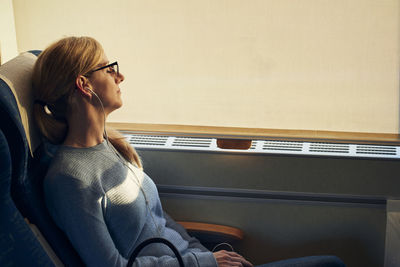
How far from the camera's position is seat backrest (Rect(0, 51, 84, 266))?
100 centimetres

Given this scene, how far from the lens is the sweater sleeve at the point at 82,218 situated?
1.10 metres

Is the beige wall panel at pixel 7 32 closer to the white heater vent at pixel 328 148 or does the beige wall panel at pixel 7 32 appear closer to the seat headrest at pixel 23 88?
the seat headrest at pixel 23 88

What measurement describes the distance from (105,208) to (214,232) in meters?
0.59

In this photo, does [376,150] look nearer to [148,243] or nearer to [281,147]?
A: [281,147]

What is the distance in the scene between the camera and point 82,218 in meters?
1.10

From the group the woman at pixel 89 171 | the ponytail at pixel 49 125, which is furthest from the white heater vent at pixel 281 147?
the ponytail at pixel 49 125

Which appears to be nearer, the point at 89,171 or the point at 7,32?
the point at 89,171

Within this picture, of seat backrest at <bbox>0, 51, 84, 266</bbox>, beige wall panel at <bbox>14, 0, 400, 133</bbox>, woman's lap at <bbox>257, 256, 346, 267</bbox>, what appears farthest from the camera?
beige wall panel at <bbox>14, 0, 400, 133</bbox>

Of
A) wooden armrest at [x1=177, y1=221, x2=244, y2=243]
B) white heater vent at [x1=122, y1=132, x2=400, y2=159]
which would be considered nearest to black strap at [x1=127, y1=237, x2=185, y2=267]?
wooden armrest at [x1=177, y1=221, x2=244, y2=243]

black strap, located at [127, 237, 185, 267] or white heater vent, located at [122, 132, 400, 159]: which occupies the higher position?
white heater vent, located at [122, 132, 400, 159]

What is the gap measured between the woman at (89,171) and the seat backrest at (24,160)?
0.03 m

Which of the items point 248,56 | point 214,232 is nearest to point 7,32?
point 248,56

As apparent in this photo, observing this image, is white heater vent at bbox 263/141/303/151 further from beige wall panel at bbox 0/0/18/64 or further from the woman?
beige wall panel at bbox 0/0/18/64

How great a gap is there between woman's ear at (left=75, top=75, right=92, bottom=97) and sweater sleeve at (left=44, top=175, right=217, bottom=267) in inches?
10.4
